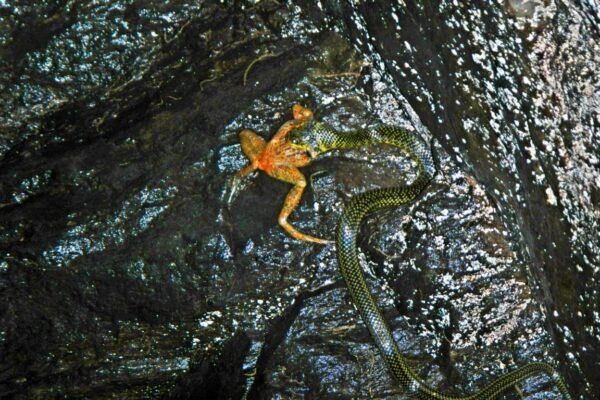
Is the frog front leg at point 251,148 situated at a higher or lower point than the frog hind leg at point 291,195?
higher

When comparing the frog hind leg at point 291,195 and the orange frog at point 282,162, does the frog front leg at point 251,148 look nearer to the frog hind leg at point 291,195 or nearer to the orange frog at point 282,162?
the orange frog at point 282,162

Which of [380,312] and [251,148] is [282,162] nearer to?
[251,148]

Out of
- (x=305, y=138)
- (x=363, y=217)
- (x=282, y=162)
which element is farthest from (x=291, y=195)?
(x=363, y=217)

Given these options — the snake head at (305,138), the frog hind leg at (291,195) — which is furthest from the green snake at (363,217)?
the frog hind leg at (291,195)

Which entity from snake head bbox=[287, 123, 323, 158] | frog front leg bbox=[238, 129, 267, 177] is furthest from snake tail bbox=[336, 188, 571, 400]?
frog front leg bbox=[238, 129, 267, 177]

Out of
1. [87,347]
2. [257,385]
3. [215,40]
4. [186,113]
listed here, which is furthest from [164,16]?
[257,385]
